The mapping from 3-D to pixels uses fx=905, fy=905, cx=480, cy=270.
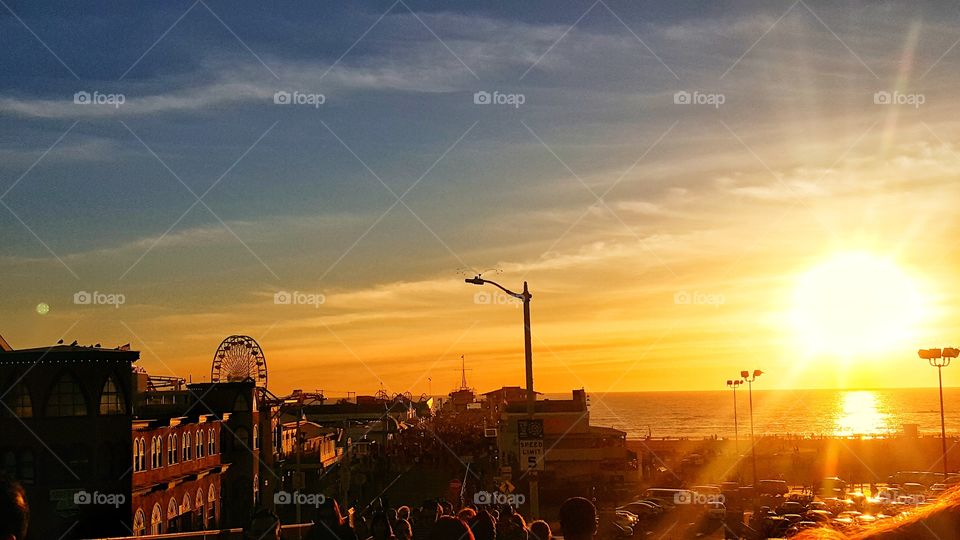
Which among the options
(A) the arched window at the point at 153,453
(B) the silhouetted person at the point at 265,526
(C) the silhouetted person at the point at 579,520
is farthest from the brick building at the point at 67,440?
(C) the silhouetted person at the point at 579,520

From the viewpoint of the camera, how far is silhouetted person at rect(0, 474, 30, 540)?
12.5 feet

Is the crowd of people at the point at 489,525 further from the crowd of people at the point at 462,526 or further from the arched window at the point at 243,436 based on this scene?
the arched window at the point at 243,436

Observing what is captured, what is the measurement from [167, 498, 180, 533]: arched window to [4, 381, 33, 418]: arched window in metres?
7.39

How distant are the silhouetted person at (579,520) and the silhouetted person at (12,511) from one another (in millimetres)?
4877

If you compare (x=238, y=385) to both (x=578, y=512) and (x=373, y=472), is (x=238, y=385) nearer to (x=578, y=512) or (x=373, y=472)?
(x=373, y=472)

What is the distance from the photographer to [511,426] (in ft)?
246

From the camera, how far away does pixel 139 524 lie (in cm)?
3625

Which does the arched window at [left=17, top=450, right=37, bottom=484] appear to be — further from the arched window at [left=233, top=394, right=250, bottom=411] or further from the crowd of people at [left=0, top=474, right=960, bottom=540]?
the crowd of people at [left=0, top=474, right=960, bottom=540]

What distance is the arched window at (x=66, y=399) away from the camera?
35969 mm

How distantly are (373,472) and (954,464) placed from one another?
59234 millimetres

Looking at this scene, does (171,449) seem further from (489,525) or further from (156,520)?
(489,525)

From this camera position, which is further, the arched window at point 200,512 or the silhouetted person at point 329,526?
the arched window at point 200,512

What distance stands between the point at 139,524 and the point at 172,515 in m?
3.49

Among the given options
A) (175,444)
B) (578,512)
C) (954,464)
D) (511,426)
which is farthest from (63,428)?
(954,464)
